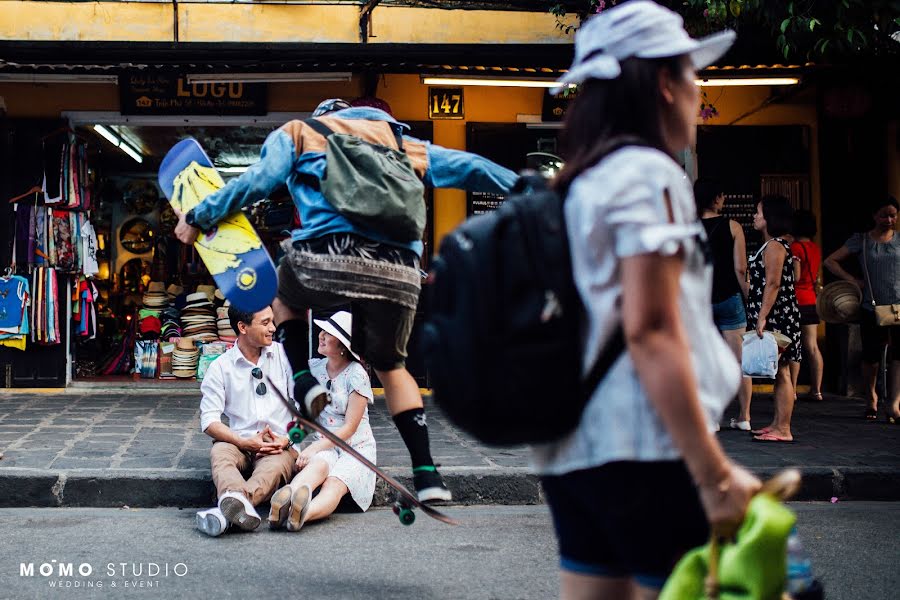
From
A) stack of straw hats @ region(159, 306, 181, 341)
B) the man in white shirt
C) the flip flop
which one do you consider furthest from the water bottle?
stack of straw hats @ region(159, 306, 181, 341)

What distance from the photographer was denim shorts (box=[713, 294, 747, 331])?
25.5 feet

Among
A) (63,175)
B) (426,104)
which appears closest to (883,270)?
(426,104)

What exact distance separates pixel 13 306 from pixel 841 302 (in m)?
8.27

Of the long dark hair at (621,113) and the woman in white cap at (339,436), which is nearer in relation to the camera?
the long dark hair at (621,113)

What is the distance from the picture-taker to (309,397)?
403 centimetres

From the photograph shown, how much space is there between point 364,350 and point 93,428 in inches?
189

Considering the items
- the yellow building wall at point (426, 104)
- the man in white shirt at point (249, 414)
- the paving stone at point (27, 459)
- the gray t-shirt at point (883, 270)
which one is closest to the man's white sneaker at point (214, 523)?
the man in white shirt at point (249, 414)

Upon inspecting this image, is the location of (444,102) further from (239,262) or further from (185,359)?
(239,262)

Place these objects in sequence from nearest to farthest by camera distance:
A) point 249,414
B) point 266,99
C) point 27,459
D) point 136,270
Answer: point 249,414 < point 27,459 < point 266,99 < point 136,270

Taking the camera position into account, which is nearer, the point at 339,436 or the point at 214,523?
the point at 214,523

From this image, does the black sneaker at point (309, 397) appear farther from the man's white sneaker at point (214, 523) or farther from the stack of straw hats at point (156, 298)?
the stack of straw hats at point (156, 298)

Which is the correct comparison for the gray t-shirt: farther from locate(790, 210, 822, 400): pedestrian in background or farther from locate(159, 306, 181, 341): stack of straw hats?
locate(159, 306, 181, 341): stack of straw hats

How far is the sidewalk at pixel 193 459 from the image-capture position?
6.01 m

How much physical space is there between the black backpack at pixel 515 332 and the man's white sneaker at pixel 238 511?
3.51 meters
